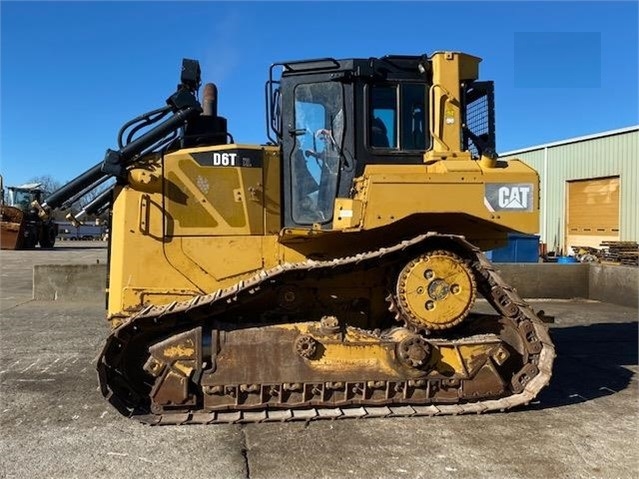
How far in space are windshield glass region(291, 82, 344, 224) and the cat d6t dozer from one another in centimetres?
1

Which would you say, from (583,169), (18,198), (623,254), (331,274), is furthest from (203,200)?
(18,198)

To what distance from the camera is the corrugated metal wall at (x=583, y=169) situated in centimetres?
1873

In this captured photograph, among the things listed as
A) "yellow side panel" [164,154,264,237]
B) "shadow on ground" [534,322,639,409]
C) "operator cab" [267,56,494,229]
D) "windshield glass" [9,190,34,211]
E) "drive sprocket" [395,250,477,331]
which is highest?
"windshield glass" [9,190,34,211]

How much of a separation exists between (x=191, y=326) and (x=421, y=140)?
2.88 meters

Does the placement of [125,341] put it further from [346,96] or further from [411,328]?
[346,96]

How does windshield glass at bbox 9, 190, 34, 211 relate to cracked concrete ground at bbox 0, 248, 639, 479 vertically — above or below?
above

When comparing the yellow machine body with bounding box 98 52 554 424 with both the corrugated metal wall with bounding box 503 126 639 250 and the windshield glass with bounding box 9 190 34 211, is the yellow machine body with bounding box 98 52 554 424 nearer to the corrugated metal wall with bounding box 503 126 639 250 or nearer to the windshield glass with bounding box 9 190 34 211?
the corrugated metal wall with bounding box 503 126 639 250

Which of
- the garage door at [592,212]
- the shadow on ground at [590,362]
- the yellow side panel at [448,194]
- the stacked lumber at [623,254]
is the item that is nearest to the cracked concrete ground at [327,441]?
the shadow on ground at [590,362]

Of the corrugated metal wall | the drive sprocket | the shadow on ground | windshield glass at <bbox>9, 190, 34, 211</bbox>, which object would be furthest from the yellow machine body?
windshield glass at <bbox>9, 190, 34, 211</bbox>

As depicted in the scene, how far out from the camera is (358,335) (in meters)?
5.61

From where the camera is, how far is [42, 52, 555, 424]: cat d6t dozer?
18.1 ft

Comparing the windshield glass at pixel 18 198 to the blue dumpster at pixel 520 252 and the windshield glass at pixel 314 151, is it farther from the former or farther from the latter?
the windshield glass at pixel 314 151

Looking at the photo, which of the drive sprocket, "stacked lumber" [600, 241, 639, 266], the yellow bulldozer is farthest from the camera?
the yellow bulldozer

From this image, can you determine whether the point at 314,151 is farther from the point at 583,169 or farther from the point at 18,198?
the point at 18,198
